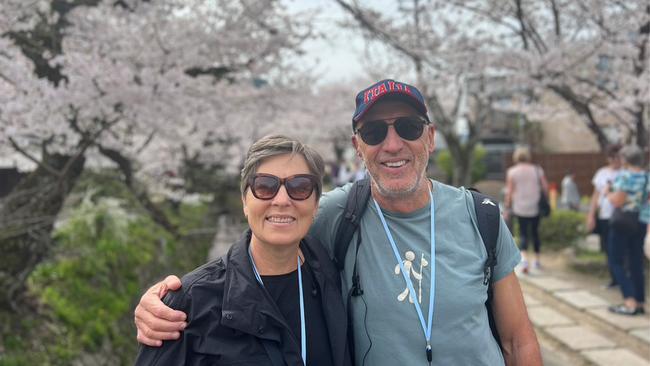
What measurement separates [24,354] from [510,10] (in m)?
7.16

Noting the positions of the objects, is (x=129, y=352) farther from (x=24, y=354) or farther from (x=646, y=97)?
(x=646, y=97)

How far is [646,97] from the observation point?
620 cm

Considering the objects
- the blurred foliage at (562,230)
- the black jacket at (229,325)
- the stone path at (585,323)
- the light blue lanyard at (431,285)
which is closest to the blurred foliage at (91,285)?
the black jacket at (229,325)

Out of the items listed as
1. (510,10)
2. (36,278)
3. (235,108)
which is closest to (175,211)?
(235,108)

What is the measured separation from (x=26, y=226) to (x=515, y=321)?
4.25 meters

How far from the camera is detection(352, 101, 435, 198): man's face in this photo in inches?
68.2

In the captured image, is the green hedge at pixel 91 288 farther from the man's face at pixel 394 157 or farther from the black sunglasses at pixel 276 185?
the man's face at pixel 394 157

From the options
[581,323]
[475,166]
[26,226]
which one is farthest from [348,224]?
[475,166]

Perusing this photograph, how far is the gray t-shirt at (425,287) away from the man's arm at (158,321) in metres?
0.60

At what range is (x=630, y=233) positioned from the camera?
466cm

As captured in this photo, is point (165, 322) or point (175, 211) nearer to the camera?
point (165, 322)

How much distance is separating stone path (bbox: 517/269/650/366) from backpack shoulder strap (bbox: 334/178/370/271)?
324 cm

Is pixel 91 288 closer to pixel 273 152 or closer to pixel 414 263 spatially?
pixel 273 152

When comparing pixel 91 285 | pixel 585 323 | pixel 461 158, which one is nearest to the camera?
pixel 585 323
